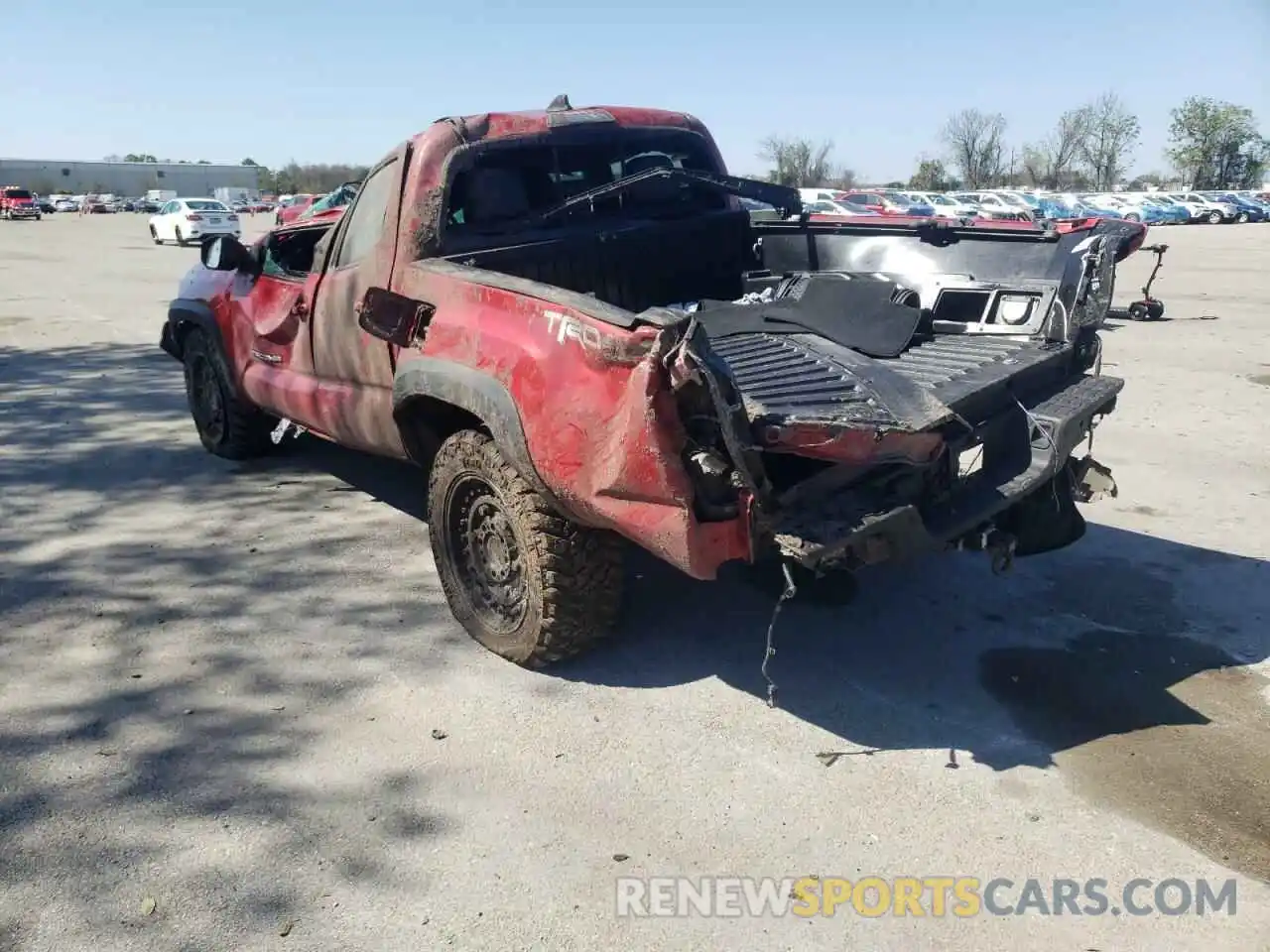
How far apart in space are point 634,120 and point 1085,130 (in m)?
84.8

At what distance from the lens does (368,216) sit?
14.8ft

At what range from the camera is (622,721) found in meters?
3.55

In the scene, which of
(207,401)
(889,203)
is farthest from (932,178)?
(207,401)

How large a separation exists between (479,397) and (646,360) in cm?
86

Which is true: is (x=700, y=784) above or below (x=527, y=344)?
below

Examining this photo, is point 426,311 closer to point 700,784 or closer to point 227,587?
Result: point 227,587

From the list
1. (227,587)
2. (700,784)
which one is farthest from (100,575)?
(700,784)

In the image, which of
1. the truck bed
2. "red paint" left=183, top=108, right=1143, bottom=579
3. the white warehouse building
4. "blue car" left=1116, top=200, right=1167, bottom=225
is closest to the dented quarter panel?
"red paint" left=183, top=108, right=1143, bottom=579

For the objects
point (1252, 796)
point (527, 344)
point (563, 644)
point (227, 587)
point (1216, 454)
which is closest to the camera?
point (1252, 796)

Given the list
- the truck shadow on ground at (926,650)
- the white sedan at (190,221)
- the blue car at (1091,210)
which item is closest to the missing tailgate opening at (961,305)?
the truck shadow on ground at (926,650)

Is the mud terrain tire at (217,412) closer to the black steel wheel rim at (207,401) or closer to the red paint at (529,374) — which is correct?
the black steel wheel rim at (207,401)

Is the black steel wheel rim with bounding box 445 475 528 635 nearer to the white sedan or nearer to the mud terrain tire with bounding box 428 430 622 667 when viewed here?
the mud terrain tire with bounding box 428 430 622 667

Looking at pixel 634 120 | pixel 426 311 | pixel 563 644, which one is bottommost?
pixel 563 644

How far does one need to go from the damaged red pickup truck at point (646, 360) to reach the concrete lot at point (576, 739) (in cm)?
48
